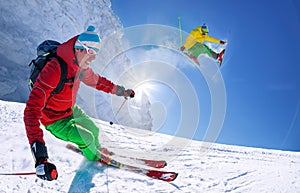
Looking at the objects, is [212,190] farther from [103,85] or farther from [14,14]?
[14,14]

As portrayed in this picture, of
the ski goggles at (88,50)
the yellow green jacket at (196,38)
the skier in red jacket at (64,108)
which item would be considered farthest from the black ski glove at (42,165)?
the yellow green jacket at (196,38)

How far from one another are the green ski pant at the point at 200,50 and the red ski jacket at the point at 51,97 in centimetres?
629

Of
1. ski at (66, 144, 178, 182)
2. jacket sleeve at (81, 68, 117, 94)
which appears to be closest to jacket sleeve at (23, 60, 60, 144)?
jacket sleeve at (81, 68, 117, 94)

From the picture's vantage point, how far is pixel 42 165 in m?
2.18

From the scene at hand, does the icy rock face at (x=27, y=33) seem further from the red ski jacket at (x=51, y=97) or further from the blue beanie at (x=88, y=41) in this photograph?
the blue beanie at (x=88, y=41)

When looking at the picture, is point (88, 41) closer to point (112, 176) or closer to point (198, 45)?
point (112, 176)

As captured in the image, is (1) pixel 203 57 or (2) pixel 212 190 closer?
(2) pixel 212 190

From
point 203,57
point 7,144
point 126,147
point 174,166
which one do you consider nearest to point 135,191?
point 174,166

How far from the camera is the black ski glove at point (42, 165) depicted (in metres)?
2.14

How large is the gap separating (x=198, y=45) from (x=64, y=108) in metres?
7.14

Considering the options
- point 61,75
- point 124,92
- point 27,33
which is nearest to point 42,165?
point 61,75

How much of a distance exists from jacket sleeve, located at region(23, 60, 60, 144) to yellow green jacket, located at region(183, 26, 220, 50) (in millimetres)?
7217

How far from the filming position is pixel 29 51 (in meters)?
22.4

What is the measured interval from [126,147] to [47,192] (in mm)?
2595
